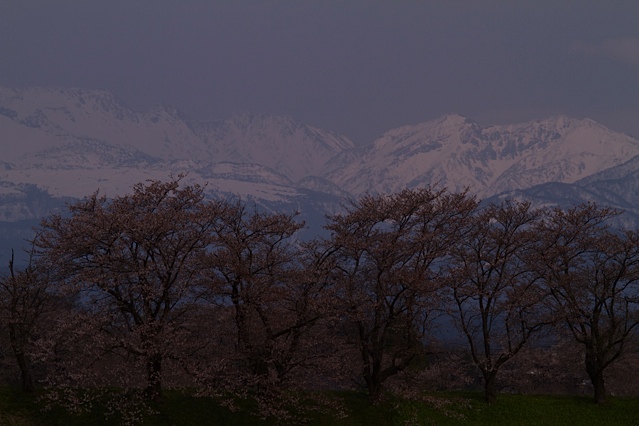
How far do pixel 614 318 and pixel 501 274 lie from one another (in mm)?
8847

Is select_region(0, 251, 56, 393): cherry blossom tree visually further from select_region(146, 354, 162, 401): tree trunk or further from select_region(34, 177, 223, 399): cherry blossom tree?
select_region(146, 354, 162, 401): tree trunk

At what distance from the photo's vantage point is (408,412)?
4634 cm

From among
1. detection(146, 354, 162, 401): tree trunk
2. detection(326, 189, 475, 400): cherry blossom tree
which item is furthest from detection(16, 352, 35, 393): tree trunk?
detection(326, 189, 475, 400): cherry blossom tree

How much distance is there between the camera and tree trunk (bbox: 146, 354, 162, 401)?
37.8 m

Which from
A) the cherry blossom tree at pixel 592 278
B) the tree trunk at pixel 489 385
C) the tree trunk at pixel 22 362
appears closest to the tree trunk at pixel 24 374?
the tree trunk at pixel 22 362

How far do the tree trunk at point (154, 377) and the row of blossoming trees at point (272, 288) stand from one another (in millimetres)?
159

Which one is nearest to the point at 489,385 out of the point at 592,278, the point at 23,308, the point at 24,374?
the point at 592,278

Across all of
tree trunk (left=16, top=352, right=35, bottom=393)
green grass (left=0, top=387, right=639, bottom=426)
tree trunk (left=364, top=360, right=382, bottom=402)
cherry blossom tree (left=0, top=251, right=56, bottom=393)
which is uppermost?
cherry blossom tree (left=0, top=251, right=56, bottom=393)

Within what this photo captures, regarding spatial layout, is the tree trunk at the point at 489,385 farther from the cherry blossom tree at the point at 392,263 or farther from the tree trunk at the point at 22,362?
the tree trunk at the point at 22,362

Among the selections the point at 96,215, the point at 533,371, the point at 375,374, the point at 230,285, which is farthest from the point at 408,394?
the point at 533,371

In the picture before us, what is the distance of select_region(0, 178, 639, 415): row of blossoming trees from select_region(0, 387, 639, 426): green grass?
3.97 feet

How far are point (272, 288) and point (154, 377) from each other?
8.74m

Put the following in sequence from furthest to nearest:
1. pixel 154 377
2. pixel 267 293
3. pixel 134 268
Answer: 1. pixel 267 293
2. pixel 154 377
3. pixel 134 268

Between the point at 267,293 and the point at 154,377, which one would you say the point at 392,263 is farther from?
the point at 154,377
